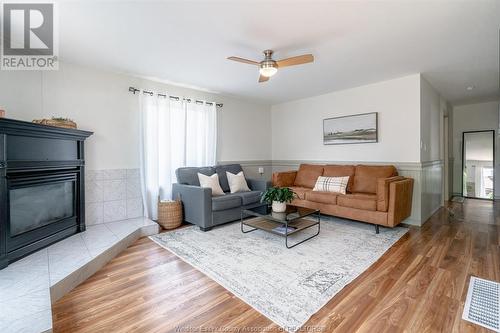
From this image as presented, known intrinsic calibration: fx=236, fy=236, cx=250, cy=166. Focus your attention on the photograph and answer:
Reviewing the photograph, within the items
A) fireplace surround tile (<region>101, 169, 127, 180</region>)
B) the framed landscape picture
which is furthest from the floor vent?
fireplace surround tile (<region>101, 169, 127, 180</region>)

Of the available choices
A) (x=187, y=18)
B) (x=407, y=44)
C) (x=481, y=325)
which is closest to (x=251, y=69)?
(x=187, y=18)

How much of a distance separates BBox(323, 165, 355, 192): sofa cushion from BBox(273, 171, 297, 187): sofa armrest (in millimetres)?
700

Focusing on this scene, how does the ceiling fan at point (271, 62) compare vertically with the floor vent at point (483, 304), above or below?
above

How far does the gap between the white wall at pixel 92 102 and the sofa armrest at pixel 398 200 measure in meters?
3.59

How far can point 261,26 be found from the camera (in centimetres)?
229

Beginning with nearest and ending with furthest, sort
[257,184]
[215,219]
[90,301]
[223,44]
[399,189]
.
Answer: [90,301]
[223,44]
[399,189]
[215,219]
[257,184]

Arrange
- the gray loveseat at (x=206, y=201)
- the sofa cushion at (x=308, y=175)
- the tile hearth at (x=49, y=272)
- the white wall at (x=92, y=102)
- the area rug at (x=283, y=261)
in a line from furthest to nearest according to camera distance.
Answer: the sofa cushion at (x=308, y=175) < the gray loveseat at (x=206, y=201) < the white wall at (x=92, y=102) < the area rug at (x=283, y=261) < the tile hearth at (x=49, y=272)

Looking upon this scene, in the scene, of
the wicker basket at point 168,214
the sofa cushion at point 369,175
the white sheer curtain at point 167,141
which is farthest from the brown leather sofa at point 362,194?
the wicker basket at point 168,214

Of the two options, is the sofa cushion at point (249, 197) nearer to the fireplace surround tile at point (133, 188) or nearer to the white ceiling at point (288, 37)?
the fireplace surround tile at point (133, 188)

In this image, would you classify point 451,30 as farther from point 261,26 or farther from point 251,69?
point 251,69

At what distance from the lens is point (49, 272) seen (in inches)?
78.7

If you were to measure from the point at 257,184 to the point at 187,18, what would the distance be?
3.05m

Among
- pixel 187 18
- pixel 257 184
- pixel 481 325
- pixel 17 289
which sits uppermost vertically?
pixel 187 18

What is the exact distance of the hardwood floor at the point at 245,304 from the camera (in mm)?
1589
